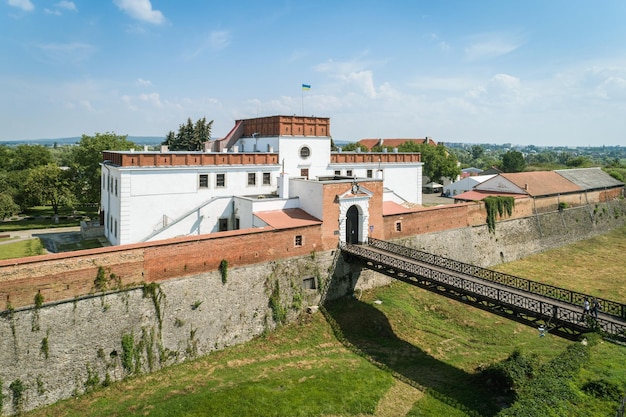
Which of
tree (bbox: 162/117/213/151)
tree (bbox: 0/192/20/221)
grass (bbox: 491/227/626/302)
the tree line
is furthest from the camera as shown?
tree (bbox: 162/117/213/151)

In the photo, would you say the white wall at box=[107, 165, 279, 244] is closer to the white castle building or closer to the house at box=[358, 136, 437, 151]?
the white castle building

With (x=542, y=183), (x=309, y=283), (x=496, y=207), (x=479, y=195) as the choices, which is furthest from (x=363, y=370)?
(x=542, y=183)

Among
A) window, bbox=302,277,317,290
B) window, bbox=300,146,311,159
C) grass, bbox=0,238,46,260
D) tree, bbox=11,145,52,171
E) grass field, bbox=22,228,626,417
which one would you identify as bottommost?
grass field, bbox=22,228,626,417

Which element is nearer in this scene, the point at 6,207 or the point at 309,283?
the point at 309,283

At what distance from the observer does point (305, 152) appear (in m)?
30.0

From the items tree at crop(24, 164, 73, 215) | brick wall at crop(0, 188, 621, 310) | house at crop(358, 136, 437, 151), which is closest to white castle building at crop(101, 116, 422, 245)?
brick wall at crop(0, 188, 621, 310)

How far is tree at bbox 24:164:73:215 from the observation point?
3700 centimetres

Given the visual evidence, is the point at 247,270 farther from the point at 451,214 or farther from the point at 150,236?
the point at 451,214

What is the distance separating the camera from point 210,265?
19016 mm

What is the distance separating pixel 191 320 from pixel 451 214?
19329 millimetres

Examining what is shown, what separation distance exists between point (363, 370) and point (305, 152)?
16.8m

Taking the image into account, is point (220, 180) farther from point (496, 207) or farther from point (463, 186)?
point (463, 186)

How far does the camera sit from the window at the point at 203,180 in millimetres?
25812

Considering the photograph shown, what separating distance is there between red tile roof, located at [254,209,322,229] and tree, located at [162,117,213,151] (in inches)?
1210
